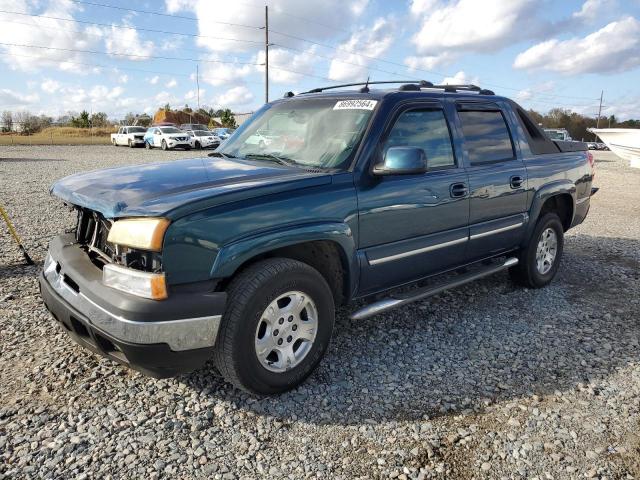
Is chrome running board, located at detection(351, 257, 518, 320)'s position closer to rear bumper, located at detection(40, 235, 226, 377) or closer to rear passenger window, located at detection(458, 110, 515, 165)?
rear passenger window, located at detection(458, 110, 515, 165)

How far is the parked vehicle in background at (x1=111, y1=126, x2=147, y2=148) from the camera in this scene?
3325 cm

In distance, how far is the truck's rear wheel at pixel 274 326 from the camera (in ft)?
8.77

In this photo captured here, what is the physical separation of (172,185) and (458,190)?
2.13 meters

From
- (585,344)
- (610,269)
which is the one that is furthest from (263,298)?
(610,269)

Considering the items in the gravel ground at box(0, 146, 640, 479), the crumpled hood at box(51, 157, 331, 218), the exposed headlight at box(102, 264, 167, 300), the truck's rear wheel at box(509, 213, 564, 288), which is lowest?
the gravel ground at box(0, 146, 640, 479)

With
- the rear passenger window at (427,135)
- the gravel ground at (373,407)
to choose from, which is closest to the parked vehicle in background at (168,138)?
the gravel ground at (373,407)

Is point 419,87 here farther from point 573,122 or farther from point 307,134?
point 573,122

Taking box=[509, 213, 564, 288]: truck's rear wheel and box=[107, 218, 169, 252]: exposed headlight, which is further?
box=[509, 213, 564, 288]: truck's rear wheel

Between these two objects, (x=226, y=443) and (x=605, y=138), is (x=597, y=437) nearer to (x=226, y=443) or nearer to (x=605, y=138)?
(x=226, y=443)

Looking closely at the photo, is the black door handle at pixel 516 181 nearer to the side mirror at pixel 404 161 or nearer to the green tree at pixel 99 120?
the side mirror at pixel 404 161

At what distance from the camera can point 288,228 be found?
282cm

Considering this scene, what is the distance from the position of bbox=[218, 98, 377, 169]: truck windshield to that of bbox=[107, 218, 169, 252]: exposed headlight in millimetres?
1236

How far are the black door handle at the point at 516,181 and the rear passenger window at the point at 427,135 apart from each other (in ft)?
2.62

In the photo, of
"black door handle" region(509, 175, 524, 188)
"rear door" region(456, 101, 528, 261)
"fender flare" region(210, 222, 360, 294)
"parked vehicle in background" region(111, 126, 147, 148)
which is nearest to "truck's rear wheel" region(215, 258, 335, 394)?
"fender flare" region(210, 222, 360, 294)
